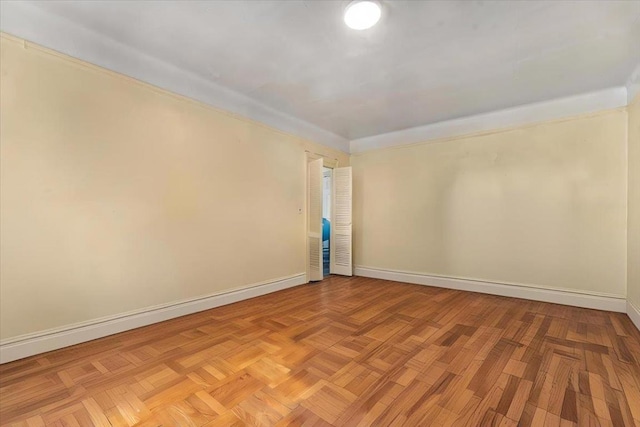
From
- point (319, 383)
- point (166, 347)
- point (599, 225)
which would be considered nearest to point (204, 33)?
point (166, 347)

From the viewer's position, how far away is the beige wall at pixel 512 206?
320 cm

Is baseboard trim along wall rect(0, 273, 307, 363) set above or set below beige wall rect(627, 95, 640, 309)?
below

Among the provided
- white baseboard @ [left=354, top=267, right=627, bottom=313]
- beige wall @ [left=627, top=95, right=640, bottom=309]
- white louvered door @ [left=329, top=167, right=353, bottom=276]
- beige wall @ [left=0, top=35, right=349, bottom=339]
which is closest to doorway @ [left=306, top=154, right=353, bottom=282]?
white louvered door @ [left=329, top=167, right=353, bottom=276]

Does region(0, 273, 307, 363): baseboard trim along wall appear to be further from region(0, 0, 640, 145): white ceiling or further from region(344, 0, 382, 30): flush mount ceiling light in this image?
region(344, 0, 382, 30): flush mount ceiling light

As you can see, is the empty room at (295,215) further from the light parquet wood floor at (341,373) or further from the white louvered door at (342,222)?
the white louvered door at (342,222)

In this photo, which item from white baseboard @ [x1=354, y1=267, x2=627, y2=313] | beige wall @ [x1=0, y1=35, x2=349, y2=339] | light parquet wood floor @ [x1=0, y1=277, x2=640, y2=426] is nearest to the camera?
light parquet wood floor @ [x1=0, y1=277, x2=640, y2=426]

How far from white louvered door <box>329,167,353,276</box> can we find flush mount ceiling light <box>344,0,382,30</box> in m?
2.82

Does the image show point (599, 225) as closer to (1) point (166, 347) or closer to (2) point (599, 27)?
(2) point (599, 27)

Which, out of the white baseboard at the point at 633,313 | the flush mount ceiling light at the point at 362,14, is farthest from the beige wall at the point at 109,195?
the white baseboard at the point at 633,313

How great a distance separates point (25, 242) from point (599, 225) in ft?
18.1

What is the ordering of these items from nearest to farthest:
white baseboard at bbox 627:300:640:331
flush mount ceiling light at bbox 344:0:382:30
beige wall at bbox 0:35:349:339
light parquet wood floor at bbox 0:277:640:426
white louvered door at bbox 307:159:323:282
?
1. light parquet wood floor at bbox 0:277:640:426
2. flush mount ceiling light at bbox 344:0:382:30
3. beige wall at bbox 0:35:349:339
4. white baseboard at bbox 627:300:640:331
5. white louvered door at bbox 307:159:323:282

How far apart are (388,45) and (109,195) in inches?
108

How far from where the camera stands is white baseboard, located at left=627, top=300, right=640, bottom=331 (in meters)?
2.63

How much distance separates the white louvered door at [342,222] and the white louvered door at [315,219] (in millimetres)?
555
